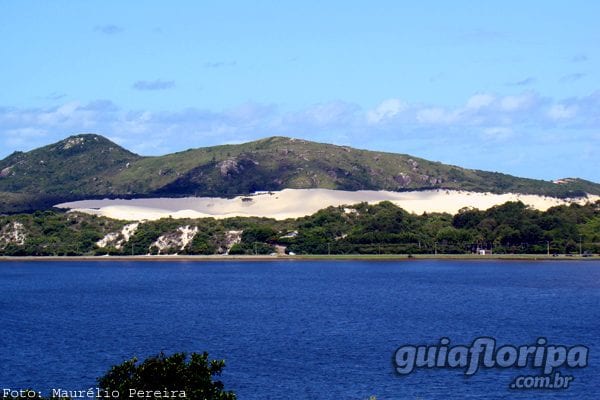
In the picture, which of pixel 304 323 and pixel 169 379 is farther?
pixel 304 323

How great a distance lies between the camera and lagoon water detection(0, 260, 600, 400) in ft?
203

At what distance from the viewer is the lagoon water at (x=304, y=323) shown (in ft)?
203

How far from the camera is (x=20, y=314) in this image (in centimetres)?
10419

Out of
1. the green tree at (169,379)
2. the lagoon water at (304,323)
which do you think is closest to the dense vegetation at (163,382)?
the green tree at (169,379)

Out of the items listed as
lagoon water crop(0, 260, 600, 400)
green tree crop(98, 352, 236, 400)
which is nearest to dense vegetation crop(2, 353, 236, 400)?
green tree crop(98, 352, 236, 400)

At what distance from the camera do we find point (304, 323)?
90.3 meters

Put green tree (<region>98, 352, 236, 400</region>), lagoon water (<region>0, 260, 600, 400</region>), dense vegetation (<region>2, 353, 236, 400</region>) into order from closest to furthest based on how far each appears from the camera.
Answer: dense vegetation (<region>2, 353, 236, 400</region>) < green tree (<region>98, 352, 236, 400</region>) < lagoon water (<region>0, 260, 600, 400</region>)

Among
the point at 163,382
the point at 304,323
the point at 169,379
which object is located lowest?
the point at 304,323

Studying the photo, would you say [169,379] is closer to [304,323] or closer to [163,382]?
[163,382]

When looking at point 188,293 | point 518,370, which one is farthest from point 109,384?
point 188,293

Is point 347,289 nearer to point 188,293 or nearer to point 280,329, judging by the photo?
point 188,293

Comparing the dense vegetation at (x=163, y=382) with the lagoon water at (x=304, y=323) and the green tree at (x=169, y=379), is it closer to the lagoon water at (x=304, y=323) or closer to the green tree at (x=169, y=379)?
the green tree at (x=169, y=379)

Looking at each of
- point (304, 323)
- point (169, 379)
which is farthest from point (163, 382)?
point (304, 323)

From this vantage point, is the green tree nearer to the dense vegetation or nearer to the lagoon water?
the dense vegetation
